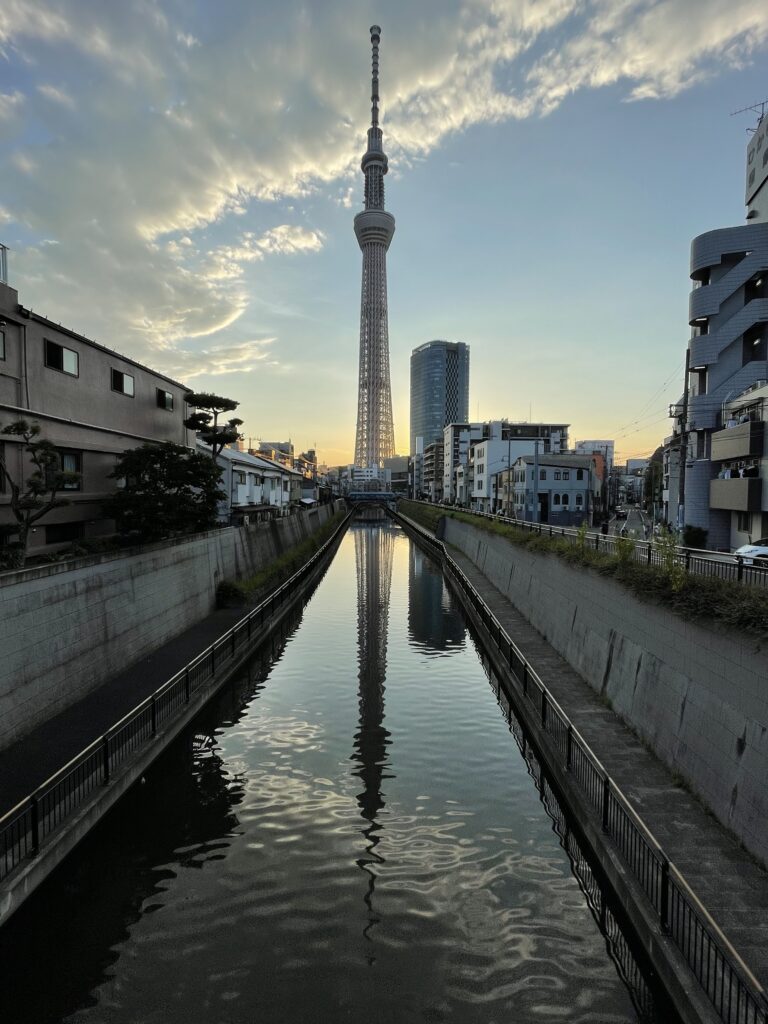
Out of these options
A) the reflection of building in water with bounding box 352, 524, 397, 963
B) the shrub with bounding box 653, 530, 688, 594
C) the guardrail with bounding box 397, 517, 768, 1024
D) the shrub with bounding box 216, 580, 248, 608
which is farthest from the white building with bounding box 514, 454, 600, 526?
the guardrail with bounding box 397, 517, 768, 1024

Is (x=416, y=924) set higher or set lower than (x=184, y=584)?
lower

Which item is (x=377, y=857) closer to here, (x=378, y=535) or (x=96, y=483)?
(x=96, y=483)

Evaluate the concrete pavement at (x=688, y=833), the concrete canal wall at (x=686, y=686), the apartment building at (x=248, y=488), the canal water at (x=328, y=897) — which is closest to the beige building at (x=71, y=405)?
the apartment building at (x=248, y=488)

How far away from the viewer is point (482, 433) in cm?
11819

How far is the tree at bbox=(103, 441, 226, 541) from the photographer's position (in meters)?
22.8

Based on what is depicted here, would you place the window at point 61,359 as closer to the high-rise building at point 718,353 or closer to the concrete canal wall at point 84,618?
the concrete canal wall at point 84,618

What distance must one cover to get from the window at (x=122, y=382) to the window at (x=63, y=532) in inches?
270

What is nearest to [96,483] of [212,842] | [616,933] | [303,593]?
[303,593]

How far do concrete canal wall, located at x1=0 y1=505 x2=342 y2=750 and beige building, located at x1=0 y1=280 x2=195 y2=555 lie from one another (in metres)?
4.40

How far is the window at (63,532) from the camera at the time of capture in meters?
21.6

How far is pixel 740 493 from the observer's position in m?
28.4

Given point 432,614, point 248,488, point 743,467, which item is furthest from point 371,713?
point 248,488

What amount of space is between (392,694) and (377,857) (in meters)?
8.53

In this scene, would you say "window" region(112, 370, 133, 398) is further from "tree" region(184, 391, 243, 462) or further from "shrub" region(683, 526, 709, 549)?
"shrub" region(683, 526, 709, 549)
